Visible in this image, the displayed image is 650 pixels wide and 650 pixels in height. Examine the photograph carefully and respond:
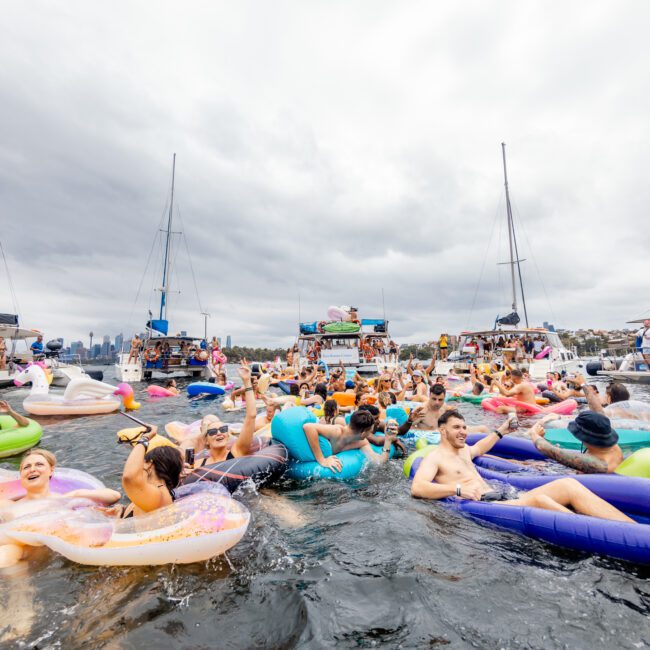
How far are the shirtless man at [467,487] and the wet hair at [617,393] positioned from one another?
3.74 m

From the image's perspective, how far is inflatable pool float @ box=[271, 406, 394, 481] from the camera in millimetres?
5590

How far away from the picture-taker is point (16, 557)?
3.18m

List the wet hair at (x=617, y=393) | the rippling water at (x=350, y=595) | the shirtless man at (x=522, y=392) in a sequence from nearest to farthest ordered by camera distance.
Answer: the rippling water at (x=350, y=595) < the wet hair at (x=617, y=393) < the shirtless man at (x=522, y=392)

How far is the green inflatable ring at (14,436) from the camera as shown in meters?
7.10

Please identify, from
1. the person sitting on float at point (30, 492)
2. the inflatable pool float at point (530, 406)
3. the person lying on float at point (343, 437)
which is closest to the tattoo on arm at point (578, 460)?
the person lying on float at point (343, 437)

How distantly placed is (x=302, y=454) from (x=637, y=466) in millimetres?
3961

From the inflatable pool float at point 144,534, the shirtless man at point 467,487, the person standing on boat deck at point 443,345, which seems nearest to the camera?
the inflatable pool float at point 144,534

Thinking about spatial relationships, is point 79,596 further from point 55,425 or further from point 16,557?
point 55,425

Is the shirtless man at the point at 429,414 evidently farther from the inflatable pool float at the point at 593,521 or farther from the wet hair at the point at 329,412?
the inflatable pool float at the point at 593,521

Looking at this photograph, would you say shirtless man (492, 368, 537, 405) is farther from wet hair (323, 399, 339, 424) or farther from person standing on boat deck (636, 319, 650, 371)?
person standing on boat deck (636, 319, 650, 371)

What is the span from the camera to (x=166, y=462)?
328 centimetres

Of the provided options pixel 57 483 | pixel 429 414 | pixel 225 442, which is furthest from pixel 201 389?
pixel 57 483

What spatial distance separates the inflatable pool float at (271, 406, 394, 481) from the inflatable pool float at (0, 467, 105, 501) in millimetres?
2427

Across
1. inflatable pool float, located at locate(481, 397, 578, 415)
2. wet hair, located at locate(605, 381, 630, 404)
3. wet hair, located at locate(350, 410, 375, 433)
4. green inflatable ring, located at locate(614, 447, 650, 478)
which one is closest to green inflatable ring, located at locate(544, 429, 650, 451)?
wet hair, located at locate(605, 381, 630, 404)
